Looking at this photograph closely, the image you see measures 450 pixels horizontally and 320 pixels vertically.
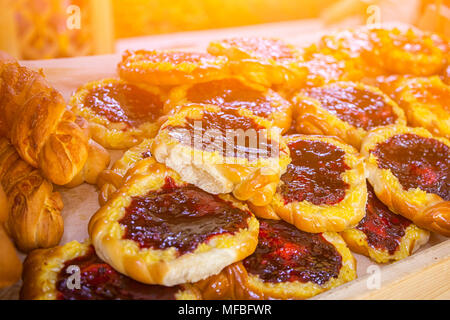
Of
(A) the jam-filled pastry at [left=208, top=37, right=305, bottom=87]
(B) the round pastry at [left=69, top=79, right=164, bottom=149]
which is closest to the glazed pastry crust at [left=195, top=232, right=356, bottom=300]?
(B) the round pastry at [left=69, top=79, right=164, bottom=149]

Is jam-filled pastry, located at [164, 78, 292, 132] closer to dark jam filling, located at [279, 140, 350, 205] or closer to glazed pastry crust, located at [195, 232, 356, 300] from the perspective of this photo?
dark jam filling, located at [279, 140, 350, 205]

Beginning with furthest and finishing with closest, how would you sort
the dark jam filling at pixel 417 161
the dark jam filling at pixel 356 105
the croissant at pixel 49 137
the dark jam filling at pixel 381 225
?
the dark jam filling at pixel 356 105
the dark jam filling at pixel 417 161
the dark jam filling at pixel 381 225
the croissant at pixel 49 137

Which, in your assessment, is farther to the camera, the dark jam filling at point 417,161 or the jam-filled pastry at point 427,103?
the jam-filled pastry at point 427,103

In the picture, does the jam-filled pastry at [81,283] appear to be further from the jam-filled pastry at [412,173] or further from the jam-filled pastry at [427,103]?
the jam-filled pastry at [427,103]

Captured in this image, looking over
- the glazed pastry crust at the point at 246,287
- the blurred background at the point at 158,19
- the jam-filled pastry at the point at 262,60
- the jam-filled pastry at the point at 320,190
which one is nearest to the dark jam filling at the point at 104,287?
the glazed pastry crust at the point at 246,287

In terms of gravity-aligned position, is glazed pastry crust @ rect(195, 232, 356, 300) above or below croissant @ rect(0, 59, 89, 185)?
below

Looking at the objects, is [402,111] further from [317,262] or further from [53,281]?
[53,281]
